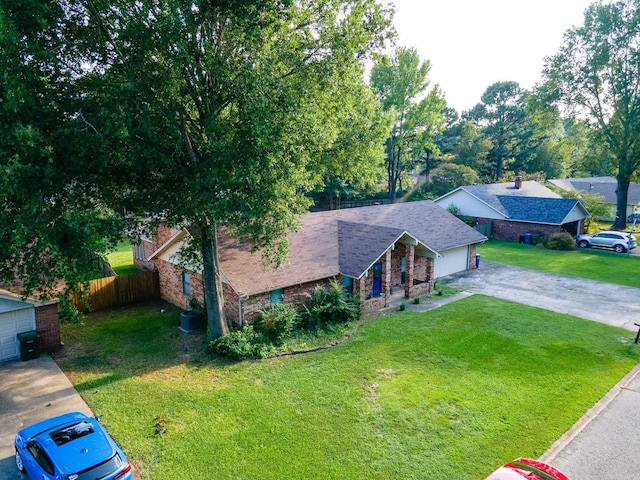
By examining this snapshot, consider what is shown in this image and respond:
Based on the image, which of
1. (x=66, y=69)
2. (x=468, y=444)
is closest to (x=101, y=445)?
(x=468, y=444)


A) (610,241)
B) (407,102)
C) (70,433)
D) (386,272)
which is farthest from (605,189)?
(70,433)

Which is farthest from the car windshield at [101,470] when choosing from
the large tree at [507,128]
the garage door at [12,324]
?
the large tree at [507,128]

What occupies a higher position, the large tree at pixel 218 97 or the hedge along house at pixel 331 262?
the large tree at pixel 218 97

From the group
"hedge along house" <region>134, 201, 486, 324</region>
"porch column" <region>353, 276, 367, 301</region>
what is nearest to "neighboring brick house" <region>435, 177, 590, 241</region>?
"hedge along house" <region>134, 201, 486, 324</region>

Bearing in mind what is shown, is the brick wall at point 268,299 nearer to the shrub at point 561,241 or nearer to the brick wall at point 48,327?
the brick wall at point 48,327

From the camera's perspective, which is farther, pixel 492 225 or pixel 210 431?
pixel 492 225

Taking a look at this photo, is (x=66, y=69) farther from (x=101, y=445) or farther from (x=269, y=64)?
(x=101, y=445)
